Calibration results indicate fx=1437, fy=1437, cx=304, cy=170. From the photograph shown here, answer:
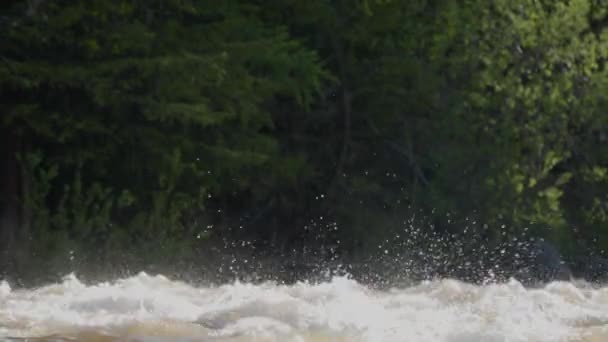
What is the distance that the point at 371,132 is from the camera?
17.5 meters

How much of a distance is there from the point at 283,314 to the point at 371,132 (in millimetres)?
9259

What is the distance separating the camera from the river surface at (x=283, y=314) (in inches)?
310

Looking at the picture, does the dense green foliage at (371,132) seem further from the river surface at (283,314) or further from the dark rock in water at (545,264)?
the river surface at (283,314)

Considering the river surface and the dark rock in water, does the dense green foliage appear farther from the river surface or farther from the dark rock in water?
the river surface

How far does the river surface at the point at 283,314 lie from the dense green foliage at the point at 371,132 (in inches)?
182

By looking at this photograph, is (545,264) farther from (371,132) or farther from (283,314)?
(283,314)

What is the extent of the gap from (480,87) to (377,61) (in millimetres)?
1267

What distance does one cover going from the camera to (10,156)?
13.7 m

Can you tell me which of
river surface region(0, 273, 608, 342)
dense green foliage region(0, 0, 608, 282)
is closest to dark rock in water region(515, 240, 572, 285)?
dense green foliage region(0, 0, 608, 282)

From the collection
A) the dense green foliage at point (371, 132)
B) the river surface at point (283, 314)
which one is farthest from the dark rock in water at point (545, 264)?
the river surface at point (283, 314)

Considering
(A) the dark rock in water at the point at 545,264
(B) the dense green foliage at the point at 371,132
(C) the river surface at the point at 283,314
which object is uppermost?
(B) the dense green foliage at the point at 371,132

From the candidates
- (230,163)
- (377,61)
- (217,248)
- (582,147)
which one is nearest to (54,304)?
(230,163)

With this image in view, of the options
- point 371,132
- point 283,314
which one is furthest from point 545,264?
point 283,314

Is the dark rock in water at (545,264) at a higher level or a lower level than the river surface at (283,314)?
higher
